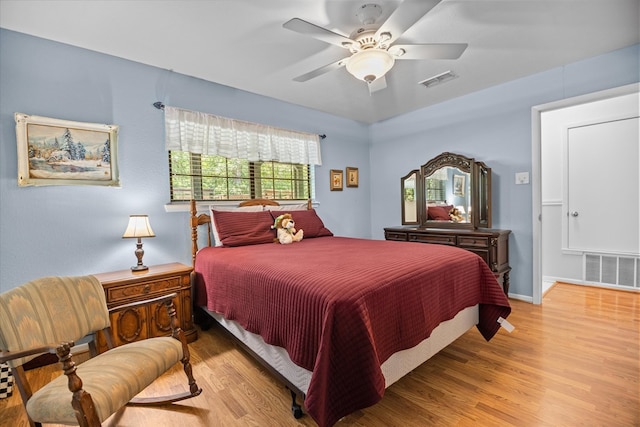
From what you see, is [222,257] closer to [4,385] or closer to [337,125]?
[4,385]

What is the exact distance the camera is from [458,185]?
3.73 meters

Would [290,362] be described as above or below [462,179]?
below

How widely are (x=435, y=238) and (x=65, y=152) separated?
386 centimetres

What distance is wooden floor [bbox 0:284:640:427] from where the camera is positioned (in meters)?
1.54

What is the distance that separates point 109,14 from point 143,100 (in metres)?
0.83

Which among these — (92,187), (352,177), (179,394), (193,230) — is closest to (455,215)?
(352,177)

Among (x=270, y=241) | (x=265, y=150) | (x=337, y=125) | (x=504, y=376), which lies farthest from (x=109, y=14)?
(x=504, y=376)

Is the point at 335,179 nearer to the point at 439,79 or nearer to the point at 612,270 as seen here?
the point at 439,79

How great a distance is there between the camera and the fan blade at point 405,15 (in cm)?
150

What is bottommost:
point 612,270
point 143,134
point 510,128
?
point 612,270

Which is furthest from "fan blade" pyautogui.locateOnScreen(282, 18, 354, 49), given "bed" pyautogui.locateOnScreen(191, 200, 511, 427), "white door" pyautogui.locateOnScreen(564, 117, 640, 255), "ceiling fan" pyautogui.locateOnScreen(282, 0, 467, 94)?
"white door" pyautogui.locateOnScreen(564, 117, 640, 255)

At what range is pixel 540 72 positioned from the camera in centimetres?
312

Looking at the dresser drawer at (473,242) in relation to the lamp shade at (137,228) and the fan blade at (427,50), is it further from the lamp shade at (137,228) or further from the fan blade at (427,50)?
the lamp shade at (137,228)

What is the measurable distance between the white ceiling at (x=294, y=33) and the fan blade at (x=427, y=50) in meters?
0.27
